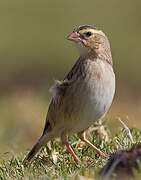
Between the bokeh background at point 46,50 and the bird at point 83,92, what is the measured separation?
8.93 ft

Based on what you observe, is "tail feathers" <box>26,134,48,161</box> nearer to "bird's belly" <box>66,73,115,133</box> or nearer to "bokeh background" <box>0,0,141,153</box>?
"bird's belly" <box>66,73,115,133</box>

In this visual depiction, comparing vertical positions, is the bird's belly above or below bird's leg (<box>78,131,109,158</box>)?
above

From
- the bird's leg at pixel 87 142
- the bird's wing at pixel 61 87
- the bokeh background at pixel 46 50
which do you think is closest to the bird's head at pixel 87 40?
the bird's wing at pixel 61 87

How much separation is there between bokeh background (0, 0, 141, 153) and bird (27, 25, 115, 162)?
Result: 107 inches

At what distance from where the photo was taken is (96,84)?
535cm

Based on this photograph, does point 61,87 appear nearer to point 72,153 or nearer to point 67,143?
point 67,143

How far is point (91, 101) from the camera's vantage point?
5336 mm

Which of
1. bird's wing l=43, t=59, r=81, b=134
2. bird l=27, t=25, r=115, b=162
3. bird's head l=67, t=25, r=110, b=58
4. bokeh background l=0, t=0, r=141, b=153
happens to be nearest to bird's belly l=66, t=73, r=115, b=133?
bird l=27, t=25, r=115, b=162

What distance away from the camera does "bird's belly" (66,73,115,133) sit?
533 cm

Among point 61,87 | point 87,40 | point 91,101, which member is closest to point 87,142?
point 91,101

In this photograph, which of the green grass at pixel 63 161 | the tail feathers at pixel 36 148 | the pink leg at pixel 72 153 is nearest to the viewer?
the green grass at pixel 63 161

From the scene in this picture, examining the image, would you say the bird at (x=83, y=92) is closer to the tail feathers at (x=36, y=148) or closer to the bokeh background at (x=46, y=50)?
the tail feathers at (x=36, y=148)

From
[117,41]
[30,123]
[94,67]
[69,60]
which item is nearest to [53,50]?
[69,60]

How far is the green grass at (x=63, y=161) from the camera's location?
446 cm
